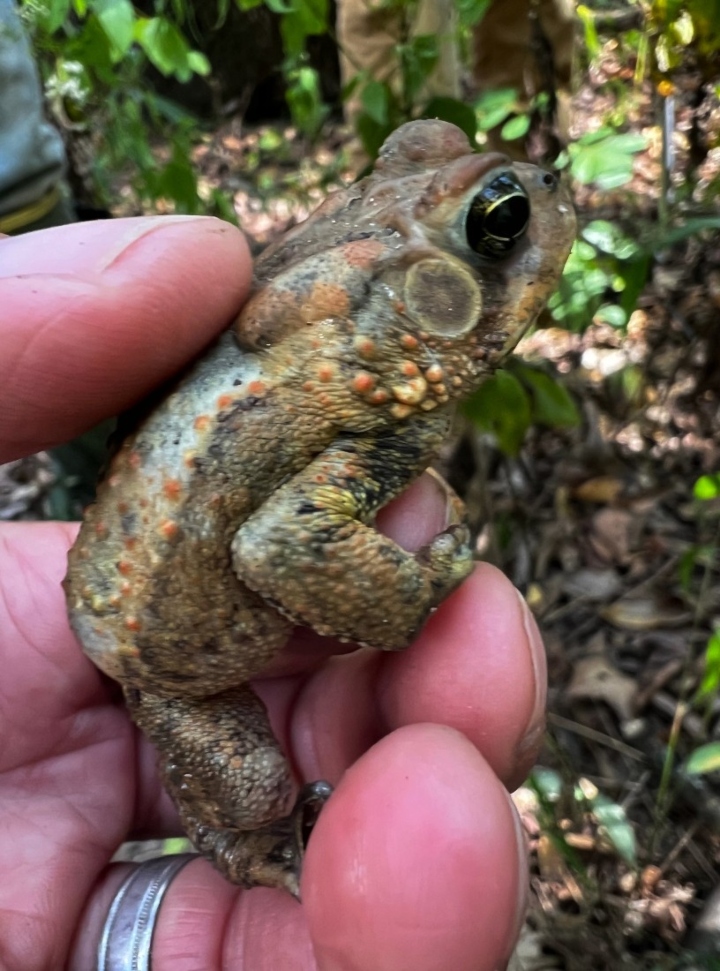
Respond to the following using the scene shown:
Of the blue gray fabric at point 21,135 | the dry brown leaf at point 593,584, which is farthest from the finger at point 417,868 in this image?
the blue gray fabric at point 21,135

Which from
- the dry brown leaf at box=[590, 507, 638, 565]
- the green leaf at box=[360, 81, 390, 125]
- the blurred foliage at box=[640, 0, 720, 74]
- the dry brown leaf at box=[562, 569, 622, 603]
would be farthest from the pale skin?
the blurred foliage at box=[640, 0, 720, 74]

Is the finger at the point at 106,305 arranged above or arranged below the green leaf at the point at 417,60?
below

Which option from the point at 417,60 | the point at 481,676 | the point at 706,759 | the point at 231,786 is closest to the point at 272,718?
the point at 231,786

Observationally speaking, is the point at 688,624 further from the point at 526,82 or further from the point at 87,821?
the point at 526,82

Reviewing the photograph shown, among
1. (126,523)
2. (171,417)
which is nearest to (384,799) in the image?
(126,523)

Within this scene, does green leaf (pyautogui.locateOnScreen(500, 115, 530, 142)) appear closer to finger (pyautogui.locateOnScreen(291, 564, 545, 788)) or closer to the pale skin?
the pale skin

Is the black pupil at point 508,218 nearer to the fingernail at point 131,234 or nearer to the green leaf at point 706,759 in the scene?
the fingernail at point 131,234

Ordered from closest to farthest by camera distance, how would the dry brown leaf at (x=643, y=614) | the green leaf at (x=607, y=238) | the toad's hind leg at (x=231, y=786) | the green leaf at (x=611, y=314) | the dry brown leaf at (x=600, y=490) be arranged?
the toad's hind leg at (x=231, y=786) < the green leaf at (x=607, y=238) < the dry brown leaf at (x=643, y=614) < the green leaf at (x=611, y=314) < the dry brown leaf at (x=600, y=490)
